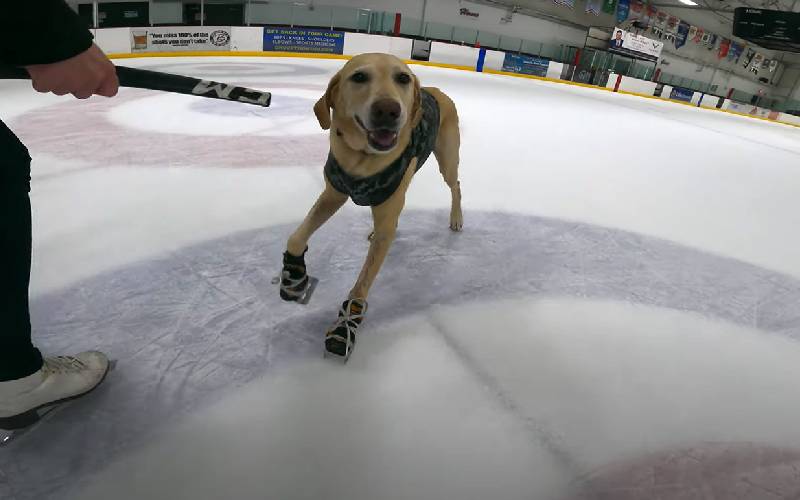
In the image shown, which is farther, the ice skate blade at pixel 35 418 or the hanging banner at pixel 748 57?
the hanging banner at pixel 748 57

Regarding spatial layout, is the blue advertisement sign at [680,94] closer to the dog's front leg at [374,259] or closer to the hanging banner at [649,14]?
the hanging banner at [649,14]

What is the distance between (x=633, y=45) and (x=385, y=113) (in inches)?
910

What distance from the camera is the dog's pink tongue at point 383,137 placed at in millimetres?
1212

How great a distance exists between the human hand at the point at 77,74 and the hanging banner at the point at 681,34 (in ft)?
101

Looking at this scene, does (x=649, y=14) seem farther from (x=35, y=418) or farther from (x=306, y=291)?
(x=35, y=418)

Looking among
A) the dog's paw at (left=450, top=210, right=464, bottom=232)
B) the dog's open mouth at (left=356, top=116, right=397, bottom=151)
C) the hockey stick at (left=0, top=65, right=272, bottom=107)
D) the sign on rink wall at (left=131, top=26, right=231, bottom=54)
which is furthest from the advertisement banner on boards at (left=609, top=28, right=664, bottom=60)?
the hockey stick at (left=0, top=65, right=272, bottom=107)

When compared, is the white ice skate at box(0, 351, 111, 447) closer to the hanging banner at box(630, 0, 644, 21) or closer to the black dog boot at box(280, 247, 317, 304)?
the black dog boot at box(280, 247, 317, 304)

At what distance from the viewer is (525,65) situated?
15391 mm

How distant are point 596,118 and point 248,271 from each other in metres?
7.53

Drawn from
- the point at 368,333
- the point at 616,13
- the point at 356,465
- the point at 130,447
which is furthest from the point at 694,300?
the point at 616,13

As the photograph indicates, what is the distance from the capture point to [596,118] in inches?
300

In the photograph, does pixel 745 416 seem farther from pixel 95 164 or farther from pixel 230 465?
pixel 95 164

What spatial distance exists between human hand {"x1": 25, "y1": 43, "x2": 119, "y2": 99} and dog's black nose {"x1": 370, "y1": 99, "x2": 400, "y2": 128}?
0.59 metres

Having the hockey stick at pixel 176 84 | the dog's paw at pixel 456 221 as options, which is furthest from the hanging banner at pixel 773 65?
the hockey stick at pixel 176 84
